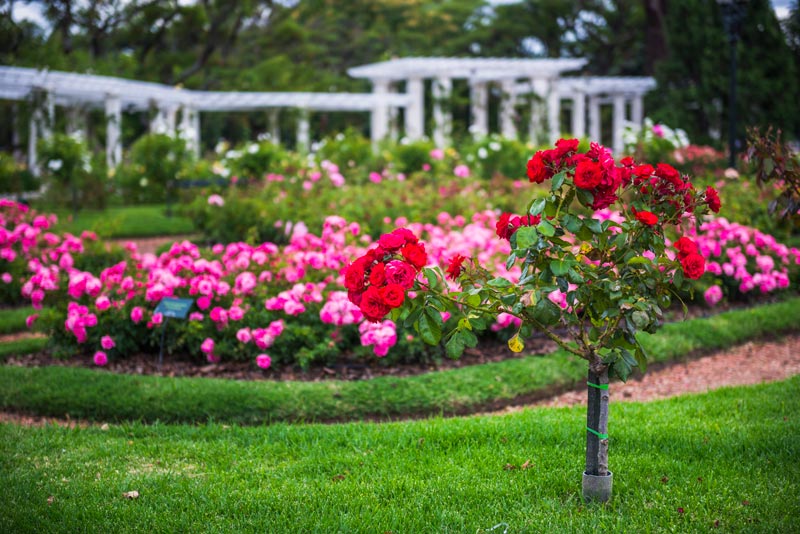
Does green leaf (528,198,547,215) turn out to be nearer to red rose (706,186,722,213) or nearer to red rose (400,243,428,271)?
red rose (400,243,428,271)

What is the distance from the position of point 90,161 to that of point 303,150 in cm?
389

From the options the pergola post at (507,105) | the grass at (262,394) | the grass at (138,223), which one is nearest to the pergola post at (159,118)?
the grass at (138,223)

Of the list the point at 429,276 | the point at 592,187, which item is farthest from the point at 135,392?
the point at 592,187

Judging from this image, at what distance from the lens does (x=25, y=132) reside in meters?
19.1

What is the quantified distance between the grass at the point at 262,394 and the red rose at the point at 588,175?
7.00 ft

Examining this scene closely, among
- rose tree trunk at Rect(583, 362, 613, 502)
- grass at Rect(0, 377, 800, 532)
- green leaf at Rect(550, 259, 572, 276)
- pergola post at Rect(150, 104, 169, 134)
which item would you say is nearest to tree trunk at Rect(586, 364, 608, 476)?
rose tree trunk at Rect(583, 362, 613, 502)

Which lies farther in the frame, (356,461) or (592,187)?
(356,461)

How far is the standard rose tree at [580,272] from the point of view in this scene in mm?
2814

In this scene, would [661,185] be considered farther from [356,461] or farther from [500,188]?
[500,188]

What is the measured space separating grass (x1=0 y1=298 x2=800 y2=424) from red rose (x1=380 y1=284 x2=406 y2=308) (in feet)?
6.75

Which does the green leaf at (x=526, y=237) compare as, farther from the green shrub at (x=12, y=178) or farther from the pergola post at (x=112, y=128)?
the pergola post at (x=112, y=128)

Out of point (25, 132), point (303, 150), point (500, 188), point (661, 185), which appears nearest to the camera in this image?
point (661, 185)

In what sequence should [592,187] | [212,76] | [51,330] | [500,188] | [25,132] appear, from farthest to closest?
1. [212,76]
2. [25,132]
3. [500,188]
4. [51,330]
5. [592,187]

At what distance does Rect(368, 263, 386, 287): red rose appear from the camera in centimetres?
274
